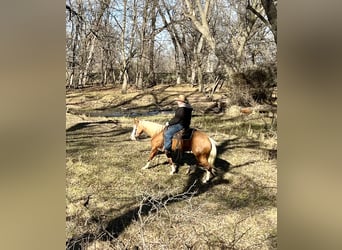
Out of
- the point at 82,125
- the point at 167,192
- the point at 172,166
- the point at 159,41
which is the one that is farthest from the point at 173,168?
the point at 159,41

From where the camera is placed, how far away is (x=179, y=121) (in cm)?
242

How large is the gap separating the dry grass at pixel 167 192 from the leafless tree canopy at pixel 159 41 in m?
0.15

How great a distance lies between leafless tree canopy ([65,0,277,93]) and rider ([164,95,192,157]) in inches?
5.3

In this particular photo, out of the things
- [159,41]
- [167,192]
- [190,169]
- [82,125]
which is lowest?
[167,192]

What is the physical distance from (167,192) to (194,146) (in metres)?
0.33

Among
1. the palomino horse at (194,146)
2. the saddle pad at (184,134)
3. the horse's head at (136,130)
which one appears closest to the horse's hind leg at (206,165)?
the palomino horse at (194,146)

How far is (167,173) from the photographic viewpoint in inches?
95.6

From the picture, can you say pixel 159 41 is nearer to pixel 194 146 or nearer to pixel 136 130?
pixel 136 130

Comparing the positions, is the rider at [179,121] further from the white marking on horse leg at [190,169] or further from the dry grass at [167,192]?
the white marking on horse leg at [190,169]

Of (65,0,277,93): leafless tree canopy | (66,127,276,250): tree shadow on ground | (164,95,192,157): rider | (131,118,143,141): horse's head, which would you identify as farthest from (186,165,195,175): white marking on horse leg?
(65,0,277,93): leafless tree canopy
